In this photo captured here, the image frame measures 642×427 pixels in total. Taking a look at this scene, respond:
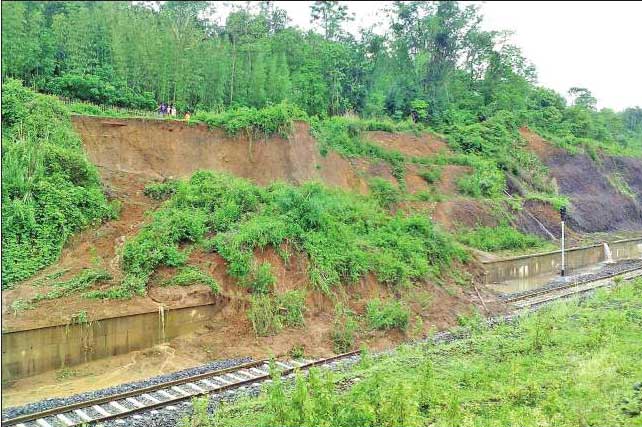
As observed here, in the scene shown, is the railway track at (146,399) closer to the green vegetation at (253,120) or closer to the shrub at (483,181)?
the green vegetation at (253,120)

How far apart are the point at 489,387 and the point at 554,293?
14626 mm

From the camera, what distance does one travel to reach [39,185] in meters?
15.4

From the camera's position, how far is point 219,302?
15297mm

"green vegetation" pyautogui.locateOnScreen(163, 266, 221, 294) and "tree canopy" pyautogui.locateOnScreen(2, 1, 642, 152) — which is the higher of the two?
"tree canopy" pyautogui.locateOnScreen(2, 1, 642, 152)

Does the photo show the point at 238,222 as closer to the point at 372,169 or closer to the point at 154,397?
the point at 154,397

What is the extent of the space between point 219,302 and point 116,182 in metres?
6.73

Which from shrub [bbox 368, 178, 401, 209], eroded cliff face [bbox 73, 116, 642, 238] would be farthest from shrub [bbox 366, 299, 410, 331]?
shrub [bbox 368, 178, 401, 209]

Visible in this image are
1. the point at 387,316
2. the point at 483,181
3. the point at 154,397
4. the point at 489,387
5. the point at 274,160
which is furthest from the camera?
the point at 483,181

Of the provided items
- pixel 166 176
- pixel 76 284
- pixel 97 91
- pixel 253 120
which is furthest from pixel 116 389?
pixel 253 120

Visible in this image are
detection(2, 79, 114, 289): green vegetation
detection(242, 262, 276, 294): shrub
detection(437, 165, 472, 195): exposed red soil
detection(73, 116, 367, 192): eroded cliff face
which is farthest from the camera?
detection(437, 165, 472, 195): exposed red soil

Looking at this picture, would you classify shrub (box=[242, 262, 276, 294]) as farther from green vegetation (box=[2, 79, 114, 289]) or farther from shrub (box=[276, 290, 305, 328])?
green vegetation (box=[2, 79, 114, 289])

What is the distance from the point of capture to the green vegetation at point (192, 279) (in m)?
15.0

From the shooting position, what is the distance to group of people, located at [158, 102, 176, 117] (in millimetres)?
24677

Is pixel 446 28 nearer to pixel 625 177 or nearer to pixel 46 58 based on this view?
pixel 625 177
